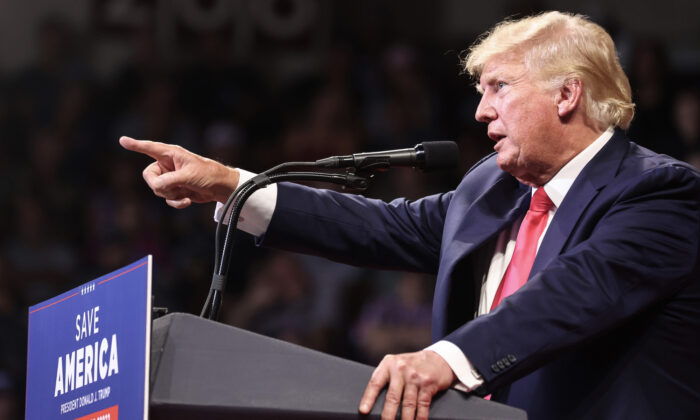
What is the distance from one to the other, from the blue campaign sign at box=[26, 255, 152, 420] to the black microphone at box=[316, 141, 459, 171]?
460 mm

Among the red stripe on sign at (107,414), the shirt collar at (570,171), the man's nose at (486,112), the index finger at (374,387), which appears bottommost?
the red stripe on sign at (107,414)

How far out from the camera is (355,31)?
6008mm

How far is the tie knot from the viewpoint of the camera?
179 cm

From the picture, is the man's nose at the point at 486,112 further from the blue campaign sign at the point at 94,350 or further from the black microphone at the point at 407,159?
the blue campaign sign at the point at 94,350

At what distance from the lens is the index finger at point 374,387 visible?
121 cm

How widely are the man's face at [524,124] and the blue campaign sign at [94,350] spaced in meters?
0.84

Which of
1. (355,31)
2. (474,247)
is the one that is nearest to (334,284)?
(355,31)

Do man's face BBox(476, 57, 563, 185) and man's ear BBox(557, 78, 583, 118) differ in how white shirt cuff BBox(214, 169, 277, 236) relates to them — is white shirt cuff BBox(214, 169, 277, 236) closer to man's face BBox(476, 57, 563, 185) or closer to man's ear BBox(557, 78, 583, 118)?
man's face BBox(476, 57, 563, 185)

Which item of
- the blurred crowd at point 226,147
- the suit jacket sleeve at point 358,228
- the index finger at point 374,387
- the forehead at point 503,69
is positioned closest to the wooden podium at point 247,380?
the index finger at point 374,387

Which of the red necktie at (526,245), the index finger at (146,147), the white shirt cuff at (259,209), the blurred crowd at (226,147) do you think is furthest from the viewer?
the blurred crowd at (226,147)

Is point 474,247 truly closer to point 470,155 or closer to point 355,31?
point 470,155

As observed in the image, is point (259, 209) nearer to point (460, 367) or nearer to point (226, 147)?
point (460, 367)

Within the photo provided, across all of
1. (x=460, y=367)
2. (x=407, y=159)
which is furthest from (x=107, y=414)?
(x=407, y=159)

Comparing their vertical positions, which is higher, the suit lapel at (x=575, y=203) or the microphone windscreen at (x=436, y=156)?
the microphone windscreen at (x=436, y=156)
